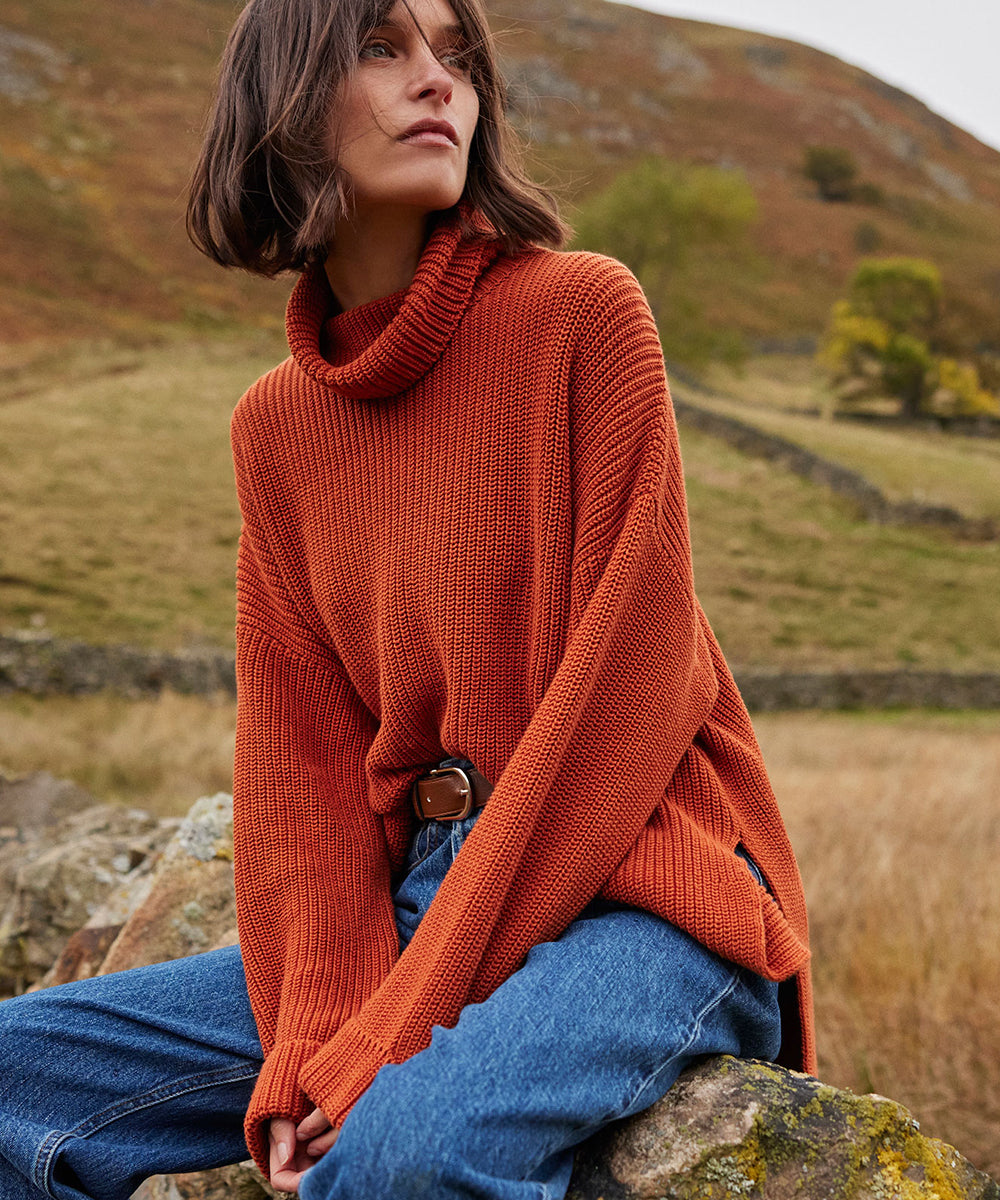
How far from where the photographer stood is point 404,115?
184 cm

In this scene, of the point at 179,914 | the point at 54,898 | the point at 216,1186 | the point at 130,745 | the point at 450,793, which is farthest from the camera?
the point at 130,745

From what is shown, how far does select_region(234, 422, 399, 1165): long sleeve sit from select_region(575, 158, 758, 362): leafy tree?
3245 centimetres

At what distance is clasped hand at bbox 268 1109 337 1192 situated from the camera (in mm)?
1584

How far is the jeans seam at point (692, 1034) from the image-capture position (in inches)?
59.5

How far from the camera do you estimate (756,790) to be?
1.84 metres

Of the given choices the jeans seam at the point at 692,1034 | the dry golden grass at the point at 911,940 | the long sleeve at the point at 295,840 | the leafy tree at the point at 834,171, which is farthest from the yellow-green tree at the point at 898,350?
the jeans seam at the point at 692,1034

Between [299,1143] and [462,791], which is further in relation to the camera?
[462,791]

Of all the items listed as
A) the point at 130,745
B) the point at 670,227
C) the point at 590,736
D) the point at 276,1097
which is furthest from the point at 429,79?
the point at 670,227

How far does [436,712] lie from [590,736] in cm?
37

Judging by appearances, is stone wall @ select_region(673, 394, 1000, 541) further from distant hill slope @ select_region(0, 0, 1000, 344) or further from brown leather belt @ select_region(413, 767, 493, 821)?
brown leather belt @ select_region(413, 767, 493, 821)

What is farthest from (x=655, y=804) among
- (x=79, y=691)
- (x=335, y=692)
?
(x=79, y=691)

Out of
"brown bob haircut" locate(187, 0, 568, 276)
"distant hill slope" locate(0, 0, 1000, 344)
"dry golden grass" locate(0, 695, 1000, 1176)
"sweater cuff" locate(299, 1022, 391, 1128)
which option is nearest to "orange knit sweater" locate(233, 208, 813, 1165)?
"sweater cuff" locate(299, 1022, 391, 1128)

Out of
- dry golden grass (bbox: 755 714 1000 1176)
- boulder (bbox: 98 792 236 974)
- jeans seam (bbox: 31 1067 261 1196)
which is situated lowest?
dry golden grass (bbox: 755 714 1000 1176)

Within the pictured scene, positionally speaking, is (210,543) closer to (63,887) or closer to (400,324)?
(63,887)
